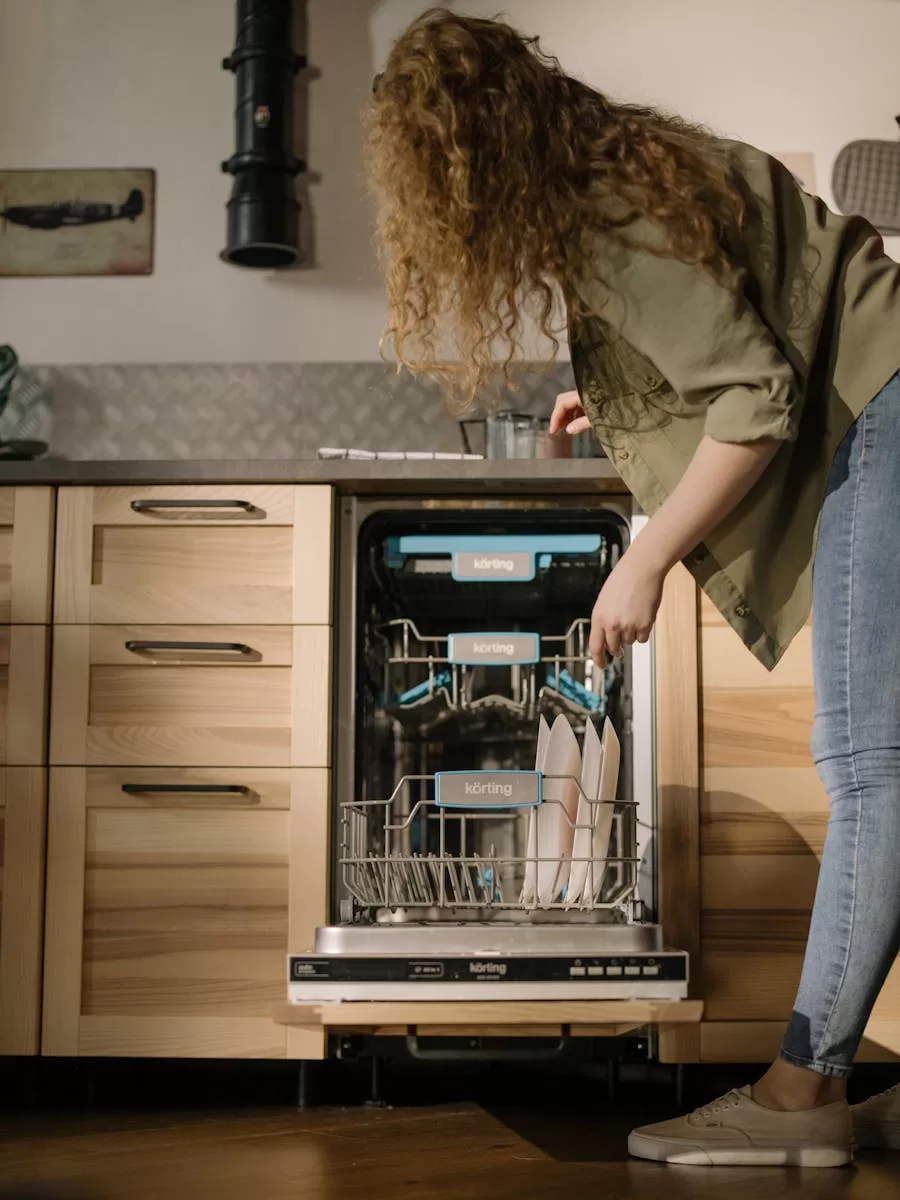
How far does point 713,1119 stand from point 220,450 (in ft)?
5.64

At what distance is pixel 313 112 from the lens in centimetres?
285

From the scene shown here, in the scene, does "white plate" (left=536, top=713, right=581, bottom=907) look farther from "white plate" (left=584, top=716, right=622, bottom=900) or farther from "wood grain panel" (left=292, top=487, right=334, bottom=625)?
"wood grain panel" (left=292, top=487, right=334, bottom=625)

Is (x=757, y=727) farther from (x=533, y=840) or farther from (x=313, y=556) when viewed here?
(x=313, y=556)

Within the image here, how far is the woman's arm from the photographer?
4.47ft

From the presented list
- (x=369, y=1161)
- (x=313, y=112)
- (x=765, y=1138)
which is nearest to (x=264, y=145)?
(x=313, y=112)

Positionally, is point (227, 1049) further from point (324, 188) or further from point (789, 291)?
point (324, 188)

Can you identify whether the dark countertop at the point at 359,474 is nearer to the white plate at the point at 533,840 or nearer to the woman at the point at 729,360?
the white plate at the point at 533,840

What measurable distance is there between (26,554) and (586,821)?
0.93 meters

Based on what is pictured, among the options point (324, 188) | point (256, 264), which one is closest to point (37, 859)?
point (256, 264)

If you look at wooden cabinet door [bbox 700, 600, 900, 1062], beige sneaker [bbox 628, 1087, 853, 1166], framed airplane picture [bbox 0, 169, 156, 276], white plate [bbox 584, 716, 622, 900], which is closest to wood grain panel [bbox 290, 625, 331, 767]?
white plate [bbox 584, 716, 622, 900]

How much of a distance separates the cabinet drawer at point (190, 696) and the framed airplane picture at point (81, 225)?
1.06 m

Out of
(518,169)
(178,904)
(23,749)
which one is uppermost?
(518,169)

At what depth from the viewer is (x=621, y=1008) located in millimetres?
1588

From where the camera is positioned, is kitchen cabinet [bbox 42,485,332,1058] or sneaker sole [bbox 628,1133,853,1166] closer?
sneaker sole [bbox 628,1133,853,1166]
